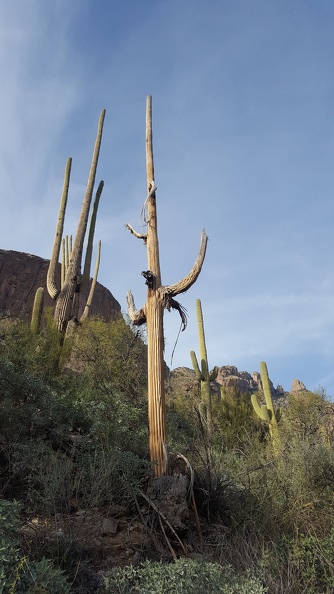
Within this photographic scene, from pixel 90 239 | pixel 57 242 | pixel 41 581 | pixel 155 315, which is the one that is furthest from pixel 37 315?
pixel 41 581

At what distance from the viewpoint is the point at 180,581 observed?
12.1ft

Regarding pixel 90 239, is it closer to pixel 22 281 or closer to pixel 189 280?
pixel 189 280

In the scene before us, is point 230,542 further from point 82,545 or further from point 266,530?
point 82,545

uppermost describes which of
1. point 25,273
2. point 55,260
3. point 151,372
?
point 25,273

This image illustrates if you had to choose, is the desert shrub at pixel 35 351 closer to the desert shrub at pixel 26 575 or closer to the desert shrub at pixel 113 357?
the desert shrub at pixel 113 357

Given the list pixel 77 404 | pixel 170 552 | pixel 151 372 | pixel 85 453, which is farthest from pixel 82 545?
pixel 77 404

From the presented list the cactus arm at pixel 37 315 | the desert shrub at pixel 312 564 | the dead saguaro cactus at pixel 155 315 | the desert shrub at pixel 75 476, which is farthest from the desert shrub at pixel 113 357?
the desert shrub at pixel 312 564

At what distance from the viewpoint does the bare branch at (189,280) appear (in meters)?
7.55

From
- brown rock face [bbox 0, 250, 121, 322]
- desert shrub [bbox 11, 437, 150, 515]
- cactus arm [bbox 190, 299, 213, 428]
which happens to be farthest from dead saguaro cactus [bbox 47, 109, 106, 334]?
brown rock face [bbox 0, 250, 121, 322]

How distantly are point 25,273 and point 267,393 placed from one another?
3787 centimetres

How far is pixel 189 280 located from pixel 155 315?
2.65 ft

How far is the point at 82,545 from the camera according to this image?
4766 mm

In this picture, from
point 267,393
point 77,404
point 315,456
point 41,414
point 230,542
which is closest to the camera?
point 230,542

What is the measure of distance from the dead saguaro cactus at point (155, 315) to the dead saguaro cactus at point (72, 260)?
5.81 meters
